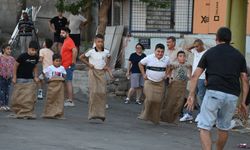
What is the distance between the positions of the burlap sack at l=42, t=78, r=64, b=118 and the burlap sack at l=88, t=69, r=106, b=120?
2.11 ft

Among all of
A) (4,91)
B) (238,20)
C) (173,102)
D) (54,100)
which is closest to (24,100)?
(54,100)

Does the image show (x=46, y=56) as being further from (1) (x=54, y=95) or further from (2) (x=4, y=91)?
(1) (x=54, y=95)

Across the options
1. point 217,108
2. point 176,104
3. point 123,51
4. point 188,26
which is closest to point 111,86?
point 123,51

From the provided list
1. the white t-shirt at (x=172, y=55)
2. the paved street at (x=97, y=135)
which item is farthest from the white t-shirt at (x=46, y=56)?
the white t-shirt at (x=172, y=55)

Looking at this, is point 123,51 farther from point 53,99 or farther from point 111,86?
point 53,99

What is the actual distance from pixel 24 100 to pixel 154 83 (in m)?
2.56

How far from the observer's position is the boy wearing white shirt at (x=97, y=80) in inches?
489

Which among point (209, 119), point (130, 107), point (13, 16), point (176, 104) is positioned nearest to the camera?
point (209, 119)

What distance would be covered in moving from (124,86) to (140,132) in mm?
5717

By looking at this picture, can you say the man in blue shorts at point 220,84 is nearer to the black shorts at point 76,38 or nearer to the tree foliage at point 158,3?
the tree foliage at point 158,3

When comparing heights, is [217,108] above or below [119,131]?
above

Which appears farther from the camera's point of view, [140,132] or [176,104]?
[176,104]

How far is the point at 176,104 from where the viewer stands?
1286 centimetres

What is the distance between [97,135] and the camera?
35.0 ft
